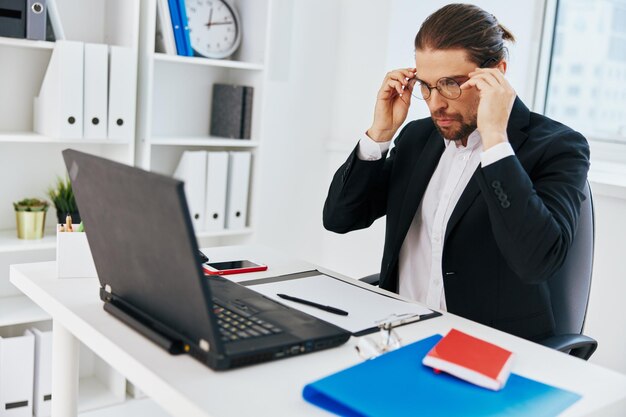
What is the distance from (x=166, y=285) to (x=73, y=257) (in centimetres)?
53

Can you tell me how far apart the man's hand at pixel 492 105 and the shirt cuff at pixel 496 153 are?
0.01 m

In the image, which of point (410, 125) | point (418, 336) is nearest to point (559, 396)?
point (418, 336)

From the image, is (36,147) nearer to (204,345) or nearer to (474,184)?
(474,184)

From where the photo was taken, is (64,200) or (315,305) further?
(64,200)

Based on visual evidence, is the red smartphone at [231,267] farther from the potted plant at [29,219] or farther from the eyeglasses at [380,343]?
the potted plant at [29,219]

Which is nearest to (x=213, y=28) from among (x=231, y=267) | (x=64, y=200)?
(x=64, y=200)

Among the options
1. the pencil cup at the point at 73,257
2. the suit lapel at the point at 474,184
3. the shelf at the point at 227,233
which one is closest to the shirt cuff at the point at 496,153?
the suit lapel at the point at 474,184

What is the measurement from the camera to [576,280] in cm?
159

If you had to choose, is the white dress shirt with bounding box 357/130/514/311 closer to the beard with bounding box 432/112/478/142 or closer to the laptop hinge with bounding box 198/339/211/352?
the beard with bounding box 432/112/478/142

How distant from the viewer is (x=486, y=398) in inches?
38.8

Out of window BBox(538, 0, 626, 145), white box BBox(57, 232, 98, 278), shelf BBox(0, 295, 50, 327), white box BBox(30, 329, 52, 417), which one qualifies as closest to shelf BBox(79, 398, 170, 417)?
white box BBox(30, 329, 52, 417)

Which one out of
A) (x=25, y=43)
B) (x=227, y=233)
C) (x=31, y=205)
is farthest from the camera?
(x=227, y=233)

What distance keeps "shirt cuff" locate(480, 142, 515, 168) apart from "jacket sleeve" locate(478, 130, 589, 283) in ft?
0.04

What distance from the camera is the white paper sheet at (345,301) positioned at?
1299 mm
